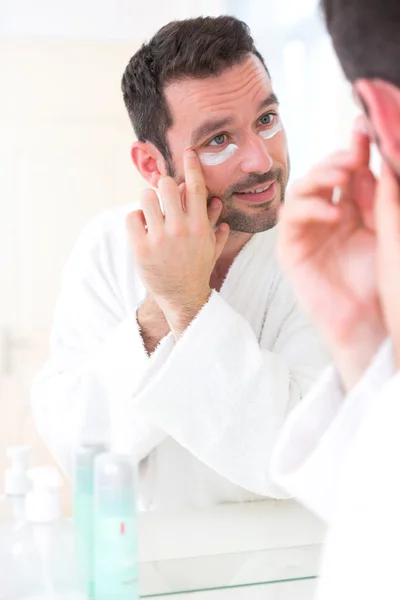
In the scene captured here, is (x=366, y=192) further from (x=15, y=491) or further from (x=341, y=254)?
(x=15, y=491)

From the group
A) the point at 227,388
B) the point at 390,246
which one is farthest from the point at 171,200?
the point at 390,246

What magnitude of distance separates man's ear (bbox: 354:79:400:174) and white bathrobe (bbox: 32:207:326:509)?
44 centimetres

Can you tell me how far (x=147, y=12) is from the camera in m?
1.02

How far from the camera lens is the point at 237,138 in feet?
3.24

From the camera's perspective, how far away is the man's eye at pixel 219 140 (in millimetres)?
990

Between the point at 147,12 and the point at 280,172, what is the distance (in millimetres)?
295

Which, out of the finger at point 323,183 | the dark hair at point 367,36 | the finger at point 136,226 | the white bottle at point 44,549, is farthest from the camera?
the finger at point 136,226

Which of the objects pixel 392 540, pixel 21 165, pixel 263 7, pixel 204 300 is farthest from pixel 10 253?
pixel 392 540

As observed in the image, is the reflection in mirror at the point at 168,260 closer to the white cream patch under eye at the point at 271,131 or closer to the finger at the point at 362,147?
the white cream patch under eye at the point at 271,131

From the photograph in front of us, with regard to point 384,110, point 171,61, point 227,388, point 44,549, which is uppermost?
point 171,61

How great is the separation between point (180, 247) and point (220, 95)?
0.21 meters

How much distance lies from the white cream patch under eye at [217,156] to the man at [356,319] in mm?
343

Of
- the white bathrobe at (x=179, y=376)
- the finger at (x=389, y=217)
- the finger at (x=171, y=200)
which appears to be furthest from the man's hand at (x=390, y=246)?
the finger at (x=171, y=200)

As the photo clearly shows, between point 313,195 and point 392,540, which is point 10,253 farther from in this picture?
point 392,540
